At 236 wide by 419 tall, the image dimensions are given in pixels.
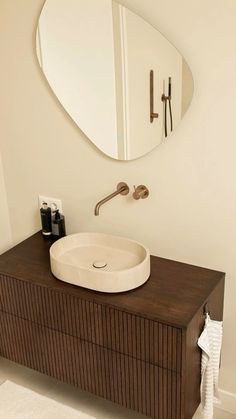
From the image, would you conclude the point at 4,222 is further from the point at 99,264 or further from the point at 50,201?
the point at 99,264

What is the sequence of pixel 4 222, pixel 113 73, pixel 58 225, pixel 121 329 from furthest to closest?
pixel 4 222
pixel 58 225
pixel 113 73
pixel 121 329

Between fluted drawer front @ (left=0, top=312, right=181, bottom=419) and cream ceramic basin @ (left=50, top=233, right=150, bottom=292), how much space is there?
0.83ft

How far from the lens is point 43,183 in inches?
87.4

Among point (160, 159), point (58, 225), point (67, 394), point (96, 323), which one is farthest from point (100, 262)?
point (67, 394)

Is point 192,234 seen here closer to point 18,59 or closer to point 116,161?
point 116,161

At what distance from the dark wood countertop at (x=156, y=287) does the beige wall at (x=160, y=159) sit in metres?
0.10

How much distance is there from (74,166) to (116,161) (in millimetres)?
219

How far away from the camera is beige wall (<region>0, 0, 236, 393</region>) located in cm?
163

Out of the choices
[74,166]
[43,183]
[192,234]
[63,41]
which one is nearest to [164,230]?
[192,234]

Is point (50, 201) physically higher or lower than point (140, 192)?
lower

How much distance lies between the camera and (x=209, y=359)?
5.72 feet

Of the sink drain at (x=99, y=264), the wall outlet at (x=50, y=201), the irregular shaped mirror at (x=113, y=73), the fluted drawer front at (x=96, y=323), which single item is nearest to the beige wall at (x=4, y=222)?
the wall outlet at (x=50, y=201)

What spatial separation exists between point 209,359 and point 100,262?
0.54 m

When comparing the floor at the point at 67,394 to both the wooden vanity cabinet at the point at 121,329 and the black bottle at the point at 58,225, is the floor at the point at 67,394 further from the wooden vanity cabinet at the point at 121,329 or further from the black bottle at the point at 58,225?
the black bottle at the point at 58,225
